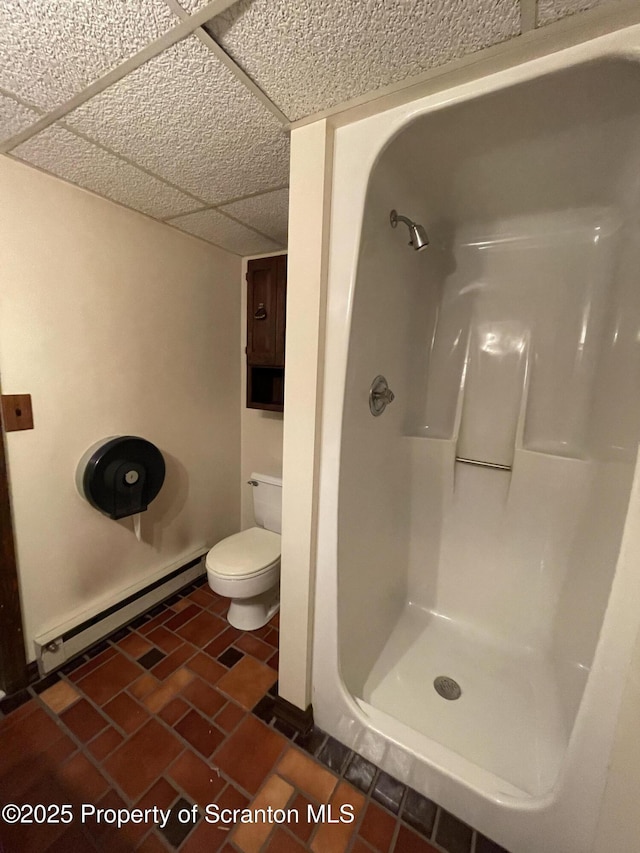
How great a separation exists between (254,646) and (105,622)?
2.42 feet

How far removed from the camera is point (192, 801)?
1.03m

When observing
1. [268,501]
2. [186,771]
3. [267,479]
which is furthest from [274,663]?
[267,479]

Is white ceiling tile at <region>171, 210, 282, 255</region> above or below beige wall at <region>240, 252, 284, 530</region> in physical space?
above

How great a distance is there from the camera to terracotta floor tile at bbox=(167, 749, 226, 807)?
3.44 ft

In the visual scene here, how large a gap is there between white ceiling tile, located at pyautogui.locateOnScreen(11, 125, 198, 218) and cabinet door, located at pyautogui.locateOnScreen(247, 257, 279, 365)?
43cm

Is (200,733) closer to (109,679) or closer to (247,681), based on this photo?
(247,681)

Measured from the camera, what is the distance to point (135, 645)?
5.32 feet

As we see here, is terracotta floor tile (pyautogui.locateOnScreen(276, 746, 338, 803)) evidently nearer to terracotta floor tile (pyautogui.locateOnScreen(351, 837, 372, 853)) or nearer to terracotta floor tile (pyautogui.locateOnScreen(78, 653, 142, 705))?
terracotta floor tile (pyautogui.locateOnScreen(351, 837, 372, 853))

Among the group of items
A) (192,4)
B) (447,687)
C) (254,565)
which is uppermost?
(192,4)

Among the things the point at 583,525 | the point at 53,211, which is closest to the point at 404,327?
the point at 583,525

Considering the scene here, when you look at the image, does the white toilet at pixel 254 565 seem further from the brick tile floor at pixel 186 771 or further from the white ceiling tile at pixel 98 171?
the white ceiling tile at pixel 98 171

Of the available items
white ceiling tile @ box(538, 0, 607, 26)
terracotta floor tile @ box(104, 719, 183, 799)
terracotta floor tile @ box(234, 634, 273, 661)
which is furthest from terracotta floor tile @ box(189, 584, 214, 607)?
white ceiling tile @ box(538, 0, 607, 26)

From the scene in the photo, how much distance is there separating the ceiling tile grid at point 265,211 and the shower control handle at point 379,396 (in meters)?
0.85

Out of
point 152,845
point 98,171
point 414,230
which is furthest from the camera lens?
point 98,171
